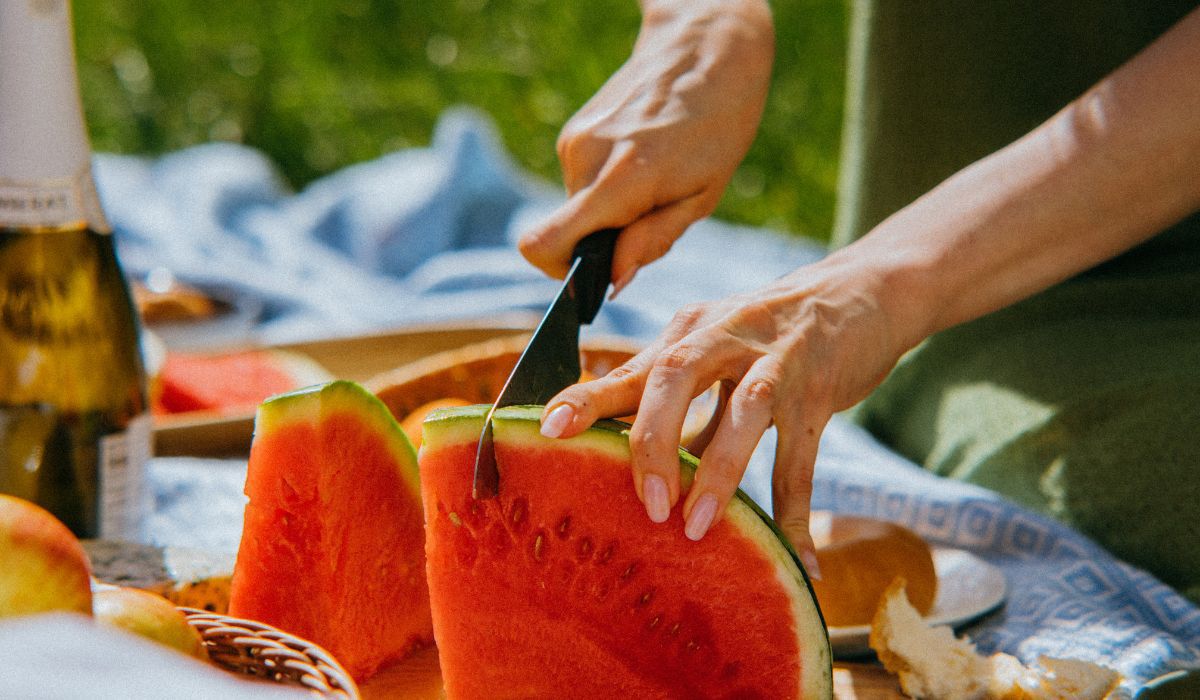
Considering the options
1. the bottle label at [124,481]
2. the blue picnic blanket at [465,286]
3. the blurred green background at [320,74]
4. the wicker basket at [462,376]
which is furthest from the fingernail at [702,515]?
the blurred green background at [320,74]

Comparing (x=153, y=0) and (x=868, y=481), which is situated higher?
(x=153, y=0)

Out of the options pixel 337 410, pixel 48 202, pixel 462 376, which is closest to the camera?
pixel 337 410

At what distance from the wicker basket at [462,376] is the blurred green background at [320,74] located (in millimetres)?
3239

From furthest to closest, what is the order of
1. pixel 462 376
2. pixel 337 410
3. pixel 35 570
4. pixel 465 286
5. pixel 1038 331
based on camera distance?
pixel 465 286, pixel 1038 331, pixel 462 376, pixel 337 410, pixel 35 570

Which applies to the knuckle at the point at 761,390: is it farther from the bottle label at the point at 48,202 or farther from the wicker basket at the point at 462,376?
the bottle label at the point at 48,202

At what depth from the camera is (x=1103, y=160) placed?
97cm

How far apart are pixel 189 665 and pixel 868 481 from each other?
917mm

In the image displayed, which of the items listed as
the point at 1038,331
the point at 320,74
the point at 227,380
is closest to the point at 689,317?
the point at 1038,331

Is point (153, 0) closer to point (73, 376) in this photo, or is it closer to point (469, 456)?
point (73, 376)

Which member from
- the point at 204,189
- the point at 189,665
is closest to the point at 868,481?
the point at 189,665

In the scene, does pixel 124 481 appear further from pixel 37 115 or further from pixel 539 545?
pixel 539 545

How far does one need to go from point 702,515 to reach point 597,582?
0.29 feet

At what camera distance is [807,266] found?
0.90m

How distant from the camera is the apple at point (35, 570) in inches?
23.6
